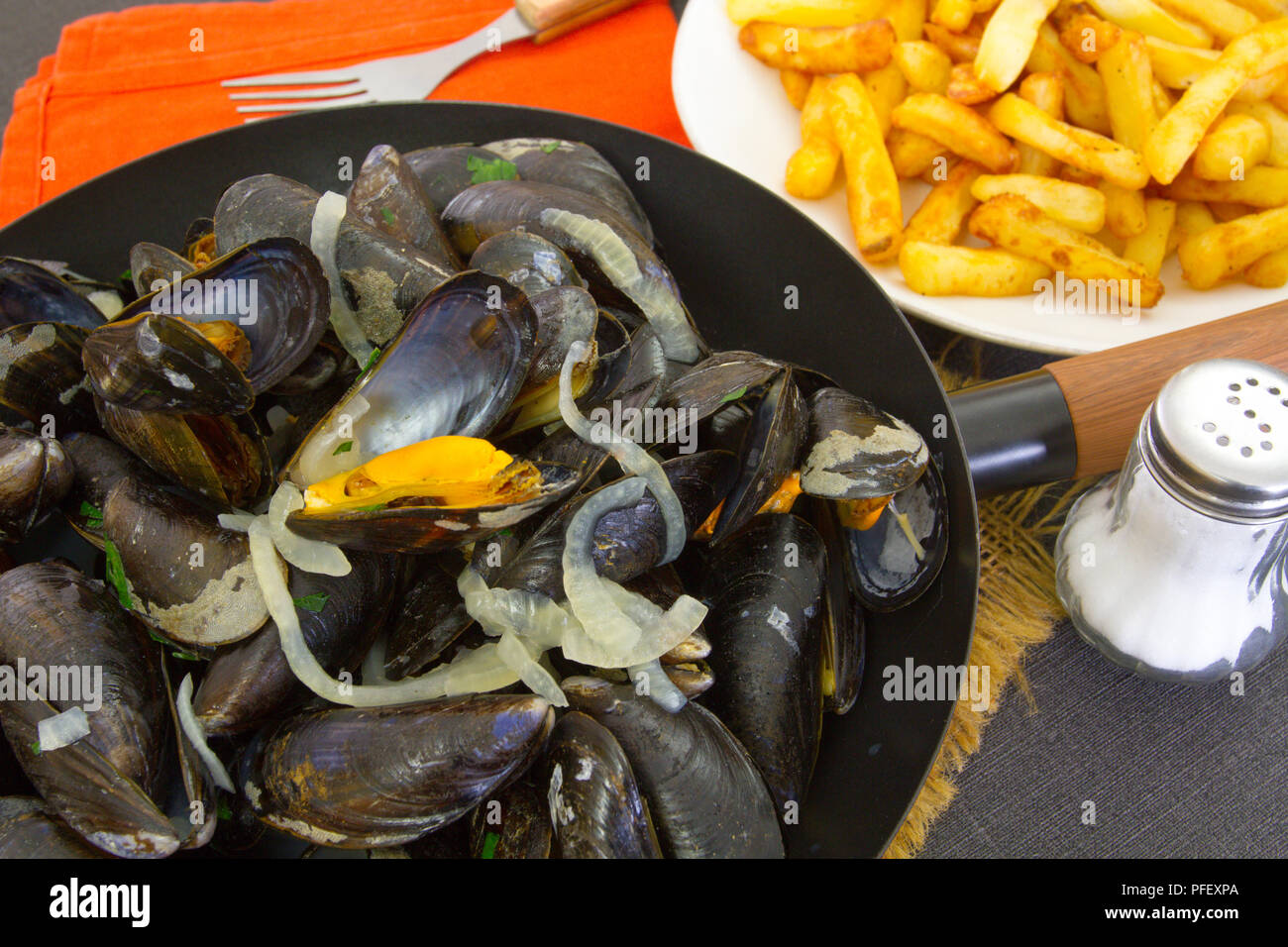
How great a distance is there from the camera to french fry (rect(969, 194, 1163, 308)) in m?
1.47

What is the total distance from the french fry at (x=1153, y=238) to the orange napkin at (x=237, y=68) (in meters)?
0.93

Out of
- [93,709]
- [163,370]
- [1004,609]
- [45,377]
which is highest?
[163,370]

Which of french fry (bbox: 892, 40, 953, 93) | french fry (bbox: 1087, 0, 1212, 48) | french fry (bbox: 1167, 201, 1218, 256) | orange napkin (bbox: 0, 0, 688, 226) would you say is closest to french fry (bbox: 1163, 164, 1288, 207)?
french fry (bbox: 1167, 201, 1218, 256)

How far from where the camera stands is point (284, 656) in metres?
0.96

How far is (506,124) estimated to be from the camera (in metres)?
1.53

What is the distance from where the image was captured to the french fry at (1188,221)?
1598 millimetres

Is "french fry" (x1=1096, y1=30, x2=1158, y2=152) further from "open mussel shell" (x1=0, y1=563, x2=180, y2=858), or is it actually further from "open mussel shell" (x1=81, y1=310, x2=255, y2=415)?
"open mussel shell" (x1=0, y1=563, x2=180, y2=858)

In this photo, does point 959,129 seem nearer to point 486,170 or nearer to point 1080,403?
point 1080,403

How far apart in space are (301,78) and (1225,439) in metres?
1.86

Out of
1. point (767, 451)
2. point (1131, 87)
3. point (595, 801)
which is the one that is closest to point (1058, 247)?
point (1131, 87)

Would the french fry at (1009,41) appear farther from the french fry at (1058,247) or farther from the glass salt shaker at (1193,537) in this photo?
the glass salt shaker at (1193,537)

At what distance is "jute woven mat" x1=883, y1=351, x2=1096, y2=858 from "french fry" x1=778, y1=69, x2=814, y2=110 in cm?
86

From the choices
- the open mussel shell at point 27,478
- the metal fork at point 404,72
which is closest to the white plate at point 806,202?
the metal fork at point 404,72

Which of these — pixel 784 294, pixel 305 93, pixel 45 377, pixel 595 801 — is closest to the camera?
pixel 595 801
